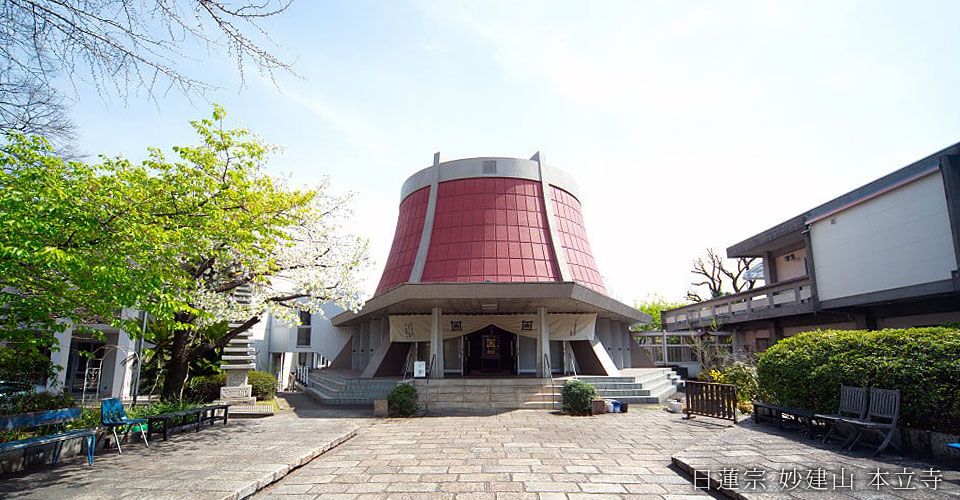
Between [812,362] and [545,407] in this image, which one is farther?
[545,407]

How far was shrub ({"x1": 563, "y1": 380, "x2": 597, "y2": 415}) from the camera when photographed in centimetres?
1259

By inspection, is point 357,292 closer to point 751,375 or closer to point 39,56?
point 39,56

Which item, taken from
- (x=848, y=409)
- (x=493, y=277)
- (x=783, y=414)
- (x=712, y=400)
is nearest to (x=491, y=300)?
(x=493, y=277)

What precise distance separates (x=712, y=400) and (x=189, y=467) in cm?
1060

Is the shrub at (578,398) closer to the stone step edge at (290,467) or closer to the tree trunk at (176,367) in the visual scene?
the stone step edge at (290,467)

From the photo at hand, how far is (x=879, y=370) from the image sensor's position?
786 centimetres

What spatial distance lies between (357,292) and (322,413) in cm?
381

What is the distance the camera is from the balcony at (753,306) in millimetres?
17203

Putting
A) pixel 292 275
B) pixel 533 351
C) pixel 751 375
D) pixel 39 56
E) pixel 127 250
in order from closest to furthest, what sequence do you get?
pixel 39 56 → pixel 127 250 → pixel 292 275 → pixel 751 375 → pixel 533 351

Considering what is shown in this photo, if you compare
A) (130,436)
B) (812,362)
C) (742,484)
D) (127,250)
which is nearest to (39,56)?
(127,250)

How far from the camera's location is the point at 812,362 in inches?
367

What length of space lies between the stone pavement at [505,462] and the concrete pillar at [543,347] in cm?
422

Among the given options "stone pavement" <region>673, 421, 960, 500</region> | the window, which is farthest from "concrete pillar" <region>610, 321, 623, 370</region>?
the window

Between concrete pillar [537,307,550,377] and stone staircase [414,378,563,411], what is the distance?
0.92 m
